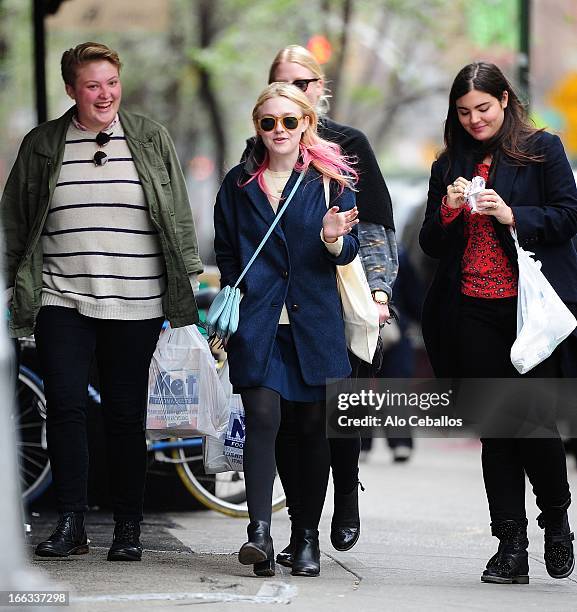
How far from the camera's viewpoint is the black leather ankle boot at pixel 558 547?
5770 millimetres

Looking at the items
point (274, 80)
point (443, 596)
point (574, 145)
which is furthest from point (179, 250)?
point (574, 145)

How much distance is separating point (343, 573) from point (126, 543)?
88 centimetres

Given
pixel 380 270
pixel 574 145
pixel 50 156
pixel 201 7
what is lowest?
pixel 380 270

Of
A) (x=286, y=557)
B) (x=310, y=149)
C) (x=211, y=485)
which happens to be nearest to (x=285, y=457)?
(x=286, y=557)

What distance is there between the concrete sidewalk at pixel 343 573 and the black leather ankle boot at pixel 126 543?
5cm

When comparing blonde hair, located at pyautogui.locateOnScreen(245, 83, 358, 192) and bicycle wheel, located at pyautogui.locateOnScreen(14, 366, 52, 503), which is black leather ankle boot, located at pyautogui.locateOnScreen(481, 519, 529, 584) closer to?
blonde hair, located at pyautogui.locateOnScreen(245, 83, 358, 192)

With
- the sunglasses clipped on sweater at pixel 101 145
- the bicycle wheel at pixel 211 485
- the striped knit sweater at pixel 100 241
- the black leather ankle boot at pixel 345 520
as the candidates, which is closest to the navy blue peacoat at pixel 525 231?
the black leather ankle boot at pixel 345 520

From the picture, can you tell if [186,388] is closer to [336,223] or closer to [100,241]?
[100,241]

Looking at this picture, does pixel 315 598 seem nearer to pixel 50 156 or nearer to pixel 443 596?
pixel 443 596

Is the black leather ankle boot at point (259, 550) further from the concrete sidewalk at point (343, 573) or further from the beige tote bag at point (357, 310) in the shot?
the beige tote bag at point (357, 310)

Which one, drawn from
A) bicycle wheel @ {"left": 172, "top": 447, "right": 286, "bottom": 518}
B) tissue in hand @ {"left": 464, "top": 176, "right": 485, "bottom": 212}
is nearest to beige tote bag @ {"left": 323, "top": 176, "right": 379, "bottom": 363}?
tissue in hand @ {"left": 464, "top": 176, "right": 485, "bottom": 212}

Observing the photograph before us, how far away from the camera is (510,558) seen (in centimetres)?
575

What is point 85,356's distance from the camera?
6.04 meters

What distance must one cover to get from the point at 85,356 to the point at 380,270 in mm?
1259
